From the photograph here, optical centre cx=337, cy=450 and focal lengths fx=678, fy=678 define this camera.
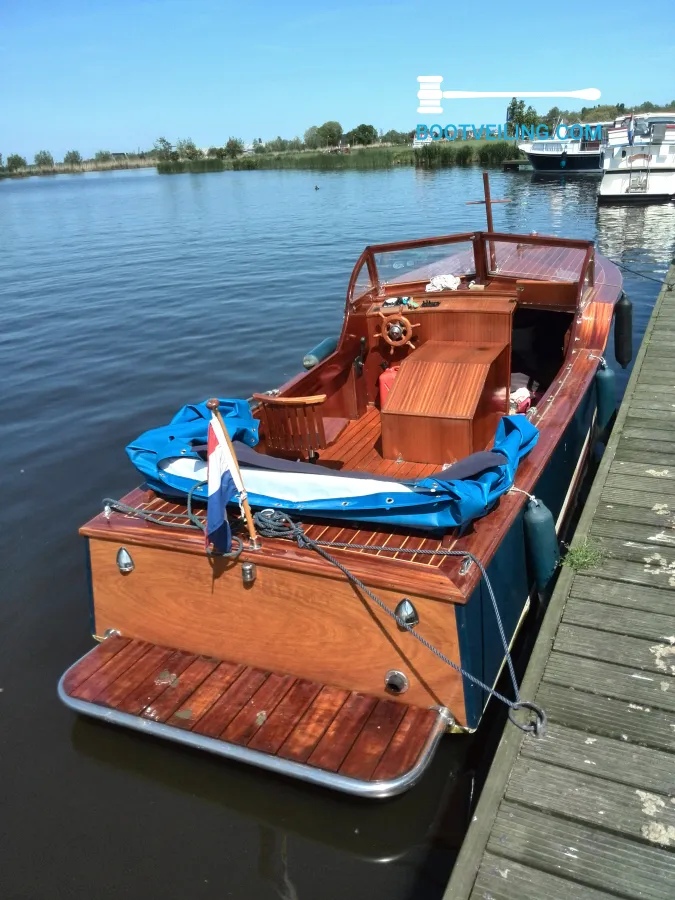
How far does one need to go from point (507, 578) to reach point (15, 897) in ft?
9.90

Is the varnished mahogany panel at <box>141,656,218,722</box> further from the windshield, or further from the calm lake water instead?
the windshield

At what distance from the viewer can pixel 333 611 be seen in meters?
3.56

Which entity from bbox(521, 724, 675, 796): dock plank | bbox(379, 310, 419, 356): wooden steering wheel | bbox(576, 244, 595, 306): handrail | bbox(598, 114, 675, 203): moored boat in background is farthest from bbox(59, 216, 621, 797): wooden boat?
bbox(598, 114, 675, 203): moored boat in background

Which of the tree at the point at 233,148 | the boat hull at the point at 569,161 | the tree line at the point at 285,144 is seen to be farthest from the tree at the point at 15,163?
the boat hull at the point at 569,161

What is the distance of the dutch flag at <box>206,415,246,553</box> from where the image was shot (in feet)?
11.5

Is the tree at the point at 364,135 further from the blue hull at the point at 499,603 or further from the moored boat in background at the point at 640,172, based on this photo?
the blue hull at the point at 499,603

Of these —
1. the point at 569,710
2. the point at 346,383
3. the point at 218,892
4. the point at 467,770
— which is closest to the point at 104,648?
the point at 218,892

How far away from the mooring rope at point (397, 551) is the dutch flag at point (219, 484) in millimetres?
258

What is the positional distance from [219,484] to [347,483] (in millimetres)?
693

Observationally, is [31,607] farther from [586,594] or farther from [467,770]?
[586,594]

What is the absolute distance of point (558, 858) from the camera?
262 cm

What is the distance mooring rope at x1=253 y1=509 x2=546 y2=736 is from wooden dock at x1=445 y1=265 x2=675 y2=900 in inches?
3.9

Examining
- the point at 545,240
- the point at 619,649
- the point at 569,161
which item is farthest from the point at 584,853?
the point at 569,161

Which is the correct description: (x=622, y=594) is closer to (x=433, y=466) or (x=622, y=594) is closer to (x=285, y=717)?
(x=433, y=466)
